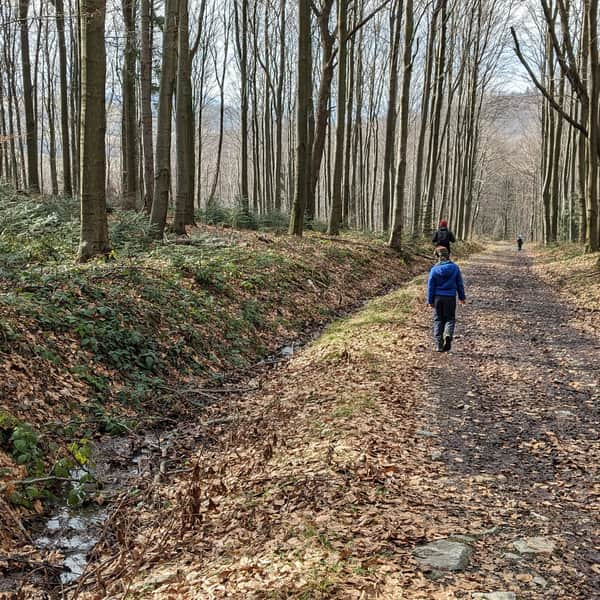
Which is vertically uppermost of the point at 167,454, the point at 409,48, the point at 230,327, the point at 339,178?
the point at 409,48

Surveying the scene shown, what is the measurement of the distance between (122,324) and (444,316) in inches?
205

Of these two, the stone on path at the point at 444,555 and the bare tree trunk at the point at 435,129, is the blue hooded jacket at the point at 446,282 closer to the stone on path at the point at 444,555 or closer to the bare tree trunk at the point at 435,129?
the stone on path at the point at 444,555

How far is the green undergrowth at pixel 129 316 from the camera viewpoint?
645 cm

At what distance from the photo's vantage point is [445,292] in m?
9.20

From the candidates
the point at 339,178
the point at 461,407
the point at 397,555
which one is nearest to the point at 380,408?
the point at 461,407

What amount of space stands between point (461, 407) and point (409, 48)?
16915mm

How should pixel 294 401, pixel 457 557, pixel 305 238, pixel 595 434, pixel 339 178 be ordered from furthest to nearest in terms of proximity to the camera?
1. pixel 339 178
2. pixel 305 238
3. pixel 294 401
4. pixel 595 434
5. pixel 457 557

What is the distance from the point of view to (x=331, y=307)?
14016 millimetres

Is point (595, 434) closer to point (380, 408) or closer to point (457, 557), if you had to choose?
point (380, 408)

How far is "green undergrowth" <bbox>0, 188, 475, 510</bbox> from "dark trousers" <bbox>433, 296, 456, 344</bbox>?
241 centimetres

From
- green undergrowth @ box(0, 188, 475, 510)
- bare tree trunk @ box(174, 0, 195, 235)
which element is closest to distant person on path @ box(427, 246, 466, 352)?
green undergrowth @ box(0, 188, 475, 510)

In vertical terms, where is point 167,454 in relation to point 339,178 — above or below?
below

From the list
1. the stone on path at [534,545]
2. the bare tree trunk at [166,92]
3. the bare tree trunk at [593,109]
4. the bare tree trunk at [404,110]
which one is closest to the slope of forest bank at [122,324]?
the bare tree trunk at [166,92]

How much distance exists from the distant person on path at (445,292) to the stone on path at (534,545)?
5.45 meters
